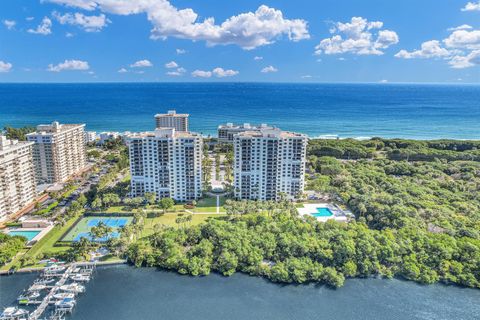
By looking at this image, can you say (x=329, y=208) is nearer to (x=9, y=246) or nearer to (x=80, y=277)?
(x=80, y=277)

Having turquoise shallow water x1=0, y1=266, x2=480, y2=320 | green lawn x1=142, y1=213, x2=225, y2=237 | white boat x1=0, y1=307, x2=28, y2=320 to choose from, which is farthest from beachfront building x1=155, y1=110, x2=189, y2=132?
white boat x1=0, y1=307, x2=28, y2=320

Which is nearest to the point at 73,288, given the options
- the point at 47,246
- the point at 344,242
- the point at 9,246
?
the point at 47,246

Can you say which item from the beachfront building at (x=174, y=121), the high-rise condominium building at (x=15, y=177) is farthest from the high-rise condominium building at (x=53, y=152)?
the beachfront building at (x=174, y=121)

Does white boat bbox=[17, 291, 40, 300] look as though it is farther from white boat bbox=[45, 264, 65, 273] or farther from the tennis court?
the tennis court

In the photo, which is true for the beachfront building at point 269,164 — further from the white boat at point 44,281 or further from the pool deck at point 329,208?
the white boat at point 44,281

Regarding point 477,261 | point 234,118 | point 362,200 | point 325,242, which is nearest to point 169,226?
point 325,242

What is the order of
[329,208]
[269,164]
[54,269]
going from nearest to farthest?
[54,269], [329,208], [269,164]

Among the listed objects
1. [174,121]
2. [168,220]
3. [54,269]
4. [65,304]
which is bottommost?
[65,304]
